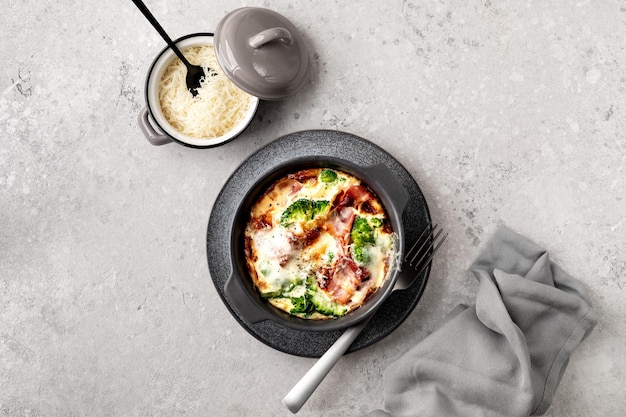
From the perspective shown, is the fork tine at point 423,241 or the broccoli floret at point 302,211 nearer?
the broccoli floret at point 302,211

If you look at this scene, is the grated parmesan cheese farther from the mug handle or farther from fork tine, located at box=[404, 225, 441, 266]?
fork tine, located at box=[404, 225, 441, 266]

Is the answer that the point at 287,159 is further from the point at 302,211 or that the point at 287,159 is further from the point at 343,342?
the point at 343,342

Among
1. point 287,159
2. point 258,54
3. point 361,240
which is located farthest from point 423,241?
point 258,54

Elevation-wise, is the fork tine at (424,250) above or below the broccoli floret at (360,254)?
below

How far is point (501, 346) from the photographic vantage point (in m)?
2.33

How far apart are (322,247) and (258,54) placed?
83 centimetres

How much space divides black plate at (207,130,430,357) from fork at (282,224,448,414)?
0.06 m

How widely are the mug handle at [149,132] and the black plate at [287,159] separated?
35 cm

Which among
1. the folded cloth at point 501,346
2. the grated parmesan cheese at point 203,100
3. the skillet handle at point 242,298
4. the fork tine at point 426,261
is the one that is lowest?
the folded cloth at point 501,346

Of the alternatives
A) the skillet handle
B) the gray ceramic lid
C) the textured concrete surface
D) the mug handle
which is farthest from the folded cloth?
the mug handle

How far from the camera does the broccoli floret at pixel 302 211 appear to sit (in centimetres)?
208

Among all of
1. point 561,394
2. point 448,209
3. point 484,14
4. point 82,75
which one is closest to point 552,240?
point 448,209

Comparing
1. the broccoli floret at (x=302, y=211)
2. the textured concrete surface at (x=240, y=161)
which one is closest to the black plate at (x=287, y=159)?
the textured concrete surface at (x=240, y=161)

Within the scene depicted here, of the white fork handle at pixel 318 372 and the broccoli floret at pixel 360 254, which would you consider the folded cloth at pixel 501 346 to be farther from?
the broccoli floret at pixel 360 254
